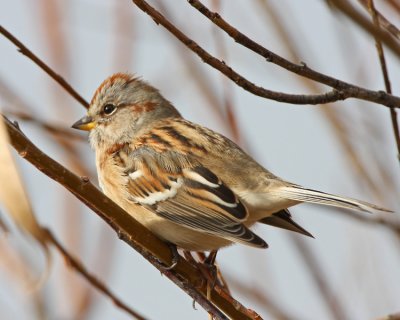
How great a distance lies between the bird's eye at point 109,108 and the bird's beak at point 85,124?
0.10 metres

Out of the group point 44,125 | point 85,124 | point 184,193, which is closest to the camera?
point 44,125

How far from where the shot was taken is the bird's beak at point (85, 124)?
3.93m

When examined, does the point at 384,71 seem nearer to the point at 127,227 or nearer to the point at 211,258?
the point at 127,227

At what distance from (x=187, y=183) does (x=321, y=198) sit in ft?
2.46

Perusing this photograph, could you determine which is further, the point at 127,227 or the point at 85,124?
the point at 85,124

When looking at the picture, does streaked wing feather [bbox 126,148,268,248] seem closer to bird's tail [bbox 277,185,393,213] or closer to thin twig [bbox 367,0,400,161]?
bird's tail [bbox 277,185,393,213]

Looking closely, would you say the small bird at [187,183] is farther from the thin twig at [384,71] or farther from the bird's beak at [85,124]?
the thin twig at [384,71]

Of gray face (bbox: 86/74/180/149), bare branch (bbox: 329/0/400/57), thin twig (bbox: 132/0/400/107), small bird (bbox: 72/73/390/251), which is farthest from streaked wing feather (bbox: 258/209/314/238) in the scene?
bare branch (bbox: 329/0/400/57)

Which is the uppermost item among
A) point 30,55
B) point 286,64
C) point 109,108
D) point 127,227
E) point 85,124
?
point 109,108

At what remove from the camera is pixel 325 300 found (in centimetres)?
271

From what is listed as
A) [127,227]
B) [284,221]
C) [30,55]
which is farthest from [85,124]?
[127,227]

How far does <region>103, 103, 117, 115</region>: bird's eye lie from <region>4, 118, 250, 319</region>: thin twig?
1.55 meters

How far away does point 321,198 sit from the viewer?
9.36ft

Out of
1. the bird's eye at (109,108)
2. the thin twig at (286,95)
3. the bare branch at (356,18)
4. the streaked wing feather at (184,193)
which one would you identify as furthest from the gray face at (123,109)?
the bare branch at (356,18)
